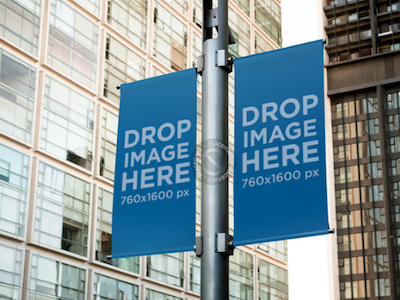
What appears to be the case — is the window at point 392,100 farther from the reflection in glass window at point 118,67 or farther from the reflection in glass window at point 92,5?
the reflection in glass window at point 92,5

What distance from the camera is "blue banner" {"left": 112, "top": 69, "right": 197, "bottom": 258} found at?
7.28 meters

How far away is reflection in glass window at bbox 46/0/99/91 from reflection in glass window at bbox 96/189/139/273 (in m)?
6.11

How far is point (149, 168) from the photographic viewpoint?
24.9 ft

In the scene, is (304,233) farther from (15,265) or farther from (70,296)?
(70,296)

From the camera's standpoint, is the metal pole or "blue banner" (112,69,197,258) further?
"blue banner" (112,69,197,258)

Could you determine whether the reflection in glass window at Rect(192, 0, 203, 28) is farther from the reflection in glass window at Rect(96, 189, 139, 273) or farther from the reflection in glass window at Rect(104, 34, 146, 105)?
the reflection in glass window at Rect(96, 189, 139, 273)

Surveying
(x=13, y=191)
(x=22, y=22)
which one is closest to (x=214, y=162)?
(x=13, y=191)

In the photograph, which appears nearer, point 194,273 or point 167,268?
point 167,268

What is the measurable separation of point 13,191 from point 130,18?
15.2m

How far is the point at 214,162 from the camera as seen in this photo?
7.04 meters

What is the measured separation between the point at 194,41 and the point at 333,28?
141 ft

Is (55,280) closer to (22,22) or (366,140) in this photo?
(22,22)

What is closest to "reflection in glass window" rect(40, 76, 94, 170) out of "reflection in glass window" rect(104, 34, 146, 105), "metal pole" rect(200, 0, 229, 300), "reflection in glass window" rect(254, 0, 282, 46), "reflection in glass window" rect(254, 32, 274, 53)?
"reflection in glass window" rect(104, 34, 146, 105)

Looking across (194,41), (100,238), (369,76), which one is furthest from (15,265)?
(369,76)
